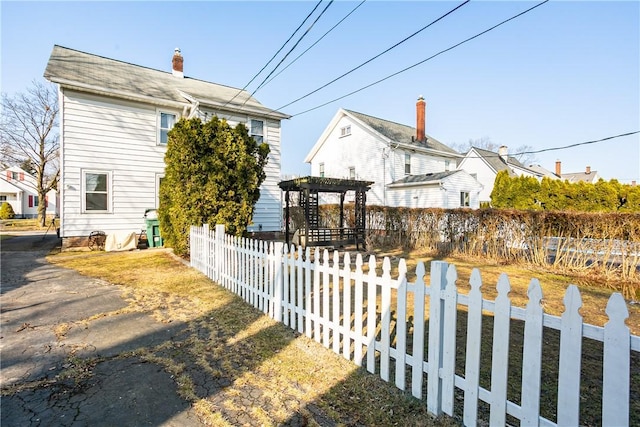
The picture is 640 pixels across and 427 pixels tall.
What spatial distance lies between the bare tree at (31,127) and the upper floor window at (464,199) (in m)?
29.0

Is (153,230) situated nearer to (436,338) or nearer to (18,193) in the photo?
(436,338)

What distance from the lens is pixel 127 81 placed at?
12.7m

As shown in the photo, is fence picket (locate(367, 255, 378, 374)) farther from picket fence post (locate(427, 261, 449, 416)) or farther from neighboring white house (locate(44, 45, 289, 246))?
Result: neighboring white house (locate(44, 45, 289, 246))

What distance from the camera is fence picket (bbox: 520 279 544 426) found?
A: 6.00 feet

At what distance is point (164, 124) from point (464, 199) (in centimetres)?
1858

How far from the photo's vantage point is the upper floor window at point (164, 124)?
12618 millimetres

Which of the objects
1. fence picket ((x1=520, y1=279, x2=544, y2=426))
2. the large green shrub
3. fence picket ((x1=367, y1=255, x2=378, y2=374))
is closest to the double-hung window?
fence picket ((x1=367, y1=255, x2=378, y2=374))

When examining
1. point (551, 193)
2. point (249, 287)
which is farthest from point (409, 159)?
point (249, 287)

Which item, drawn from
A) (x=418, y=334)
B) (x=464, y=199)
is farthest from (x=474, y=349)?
(x=464, y=199)

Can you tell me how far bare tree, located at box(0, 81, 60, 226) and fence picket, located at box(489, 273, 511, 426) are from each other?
96.9 feet


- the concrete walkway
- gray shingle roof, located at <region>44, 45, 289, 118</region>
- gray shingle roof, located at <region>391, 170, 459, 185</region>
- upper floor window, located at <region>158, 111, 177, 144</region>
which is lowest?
the concrete walkway

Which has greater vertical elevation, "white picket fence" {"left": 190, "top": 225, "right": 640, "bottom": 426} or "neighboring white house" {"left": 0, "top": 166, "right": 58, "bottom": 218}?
"neighboring white house" {"left": 0, "top": 166, "right": 58, "bottom": 218}

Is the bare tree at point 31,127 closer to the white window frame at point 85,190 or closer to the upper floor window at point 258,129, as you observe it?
the white window frame at point 85,190

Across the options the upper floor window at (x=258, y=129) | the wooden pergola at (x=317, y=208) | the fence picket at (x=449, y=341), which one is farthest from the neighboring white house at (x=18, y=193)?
the fence picket at (x=449, y=341)
